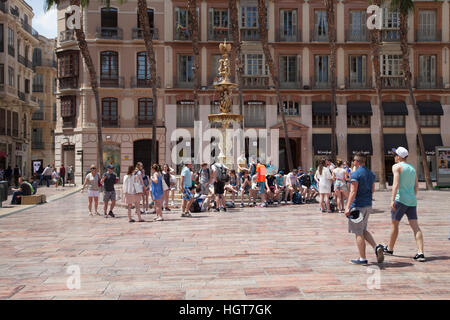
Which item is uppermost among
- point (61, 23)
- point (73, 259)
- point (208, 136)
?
point (61, 23)

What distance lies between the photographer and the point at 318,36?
133 feet

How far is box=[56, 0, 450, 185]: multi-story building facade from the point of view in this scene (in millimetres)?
40062

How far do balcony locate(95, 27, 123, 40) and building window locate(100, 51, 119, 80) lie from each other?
1150 millimetres

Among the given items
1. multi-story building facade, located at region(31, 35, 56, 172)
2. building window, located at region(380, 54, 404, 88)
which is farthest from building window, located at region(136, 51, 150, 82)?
multi-story building facade, located at region(31, 35, 56, 172)

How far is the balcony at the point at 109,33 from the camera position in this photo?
134 feet

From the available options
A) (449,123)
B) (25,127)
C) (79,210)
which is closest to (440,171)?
(449,123)

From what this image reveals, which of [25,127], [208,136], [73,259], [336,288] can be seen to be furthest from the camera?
[25,127]

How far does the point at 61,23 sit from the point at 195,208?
3008 cm

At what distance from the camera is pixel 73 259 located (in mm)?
9125

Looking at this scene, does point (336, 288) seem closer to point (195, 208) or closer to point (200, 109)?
point (195, 208)

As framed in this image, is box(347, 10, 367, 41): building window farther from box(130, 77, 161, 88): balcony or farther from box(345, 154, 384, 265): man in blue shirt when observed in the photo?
Result: box(345, 154, 384, 265): man in blue shirt

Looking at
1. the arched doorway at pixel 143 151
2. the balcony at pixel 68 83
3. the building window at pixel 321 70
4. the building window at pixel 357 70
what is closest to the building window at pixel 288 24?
the building window at pixel 321 70

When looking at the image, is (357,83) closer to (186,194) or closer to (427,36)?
(427,36)
